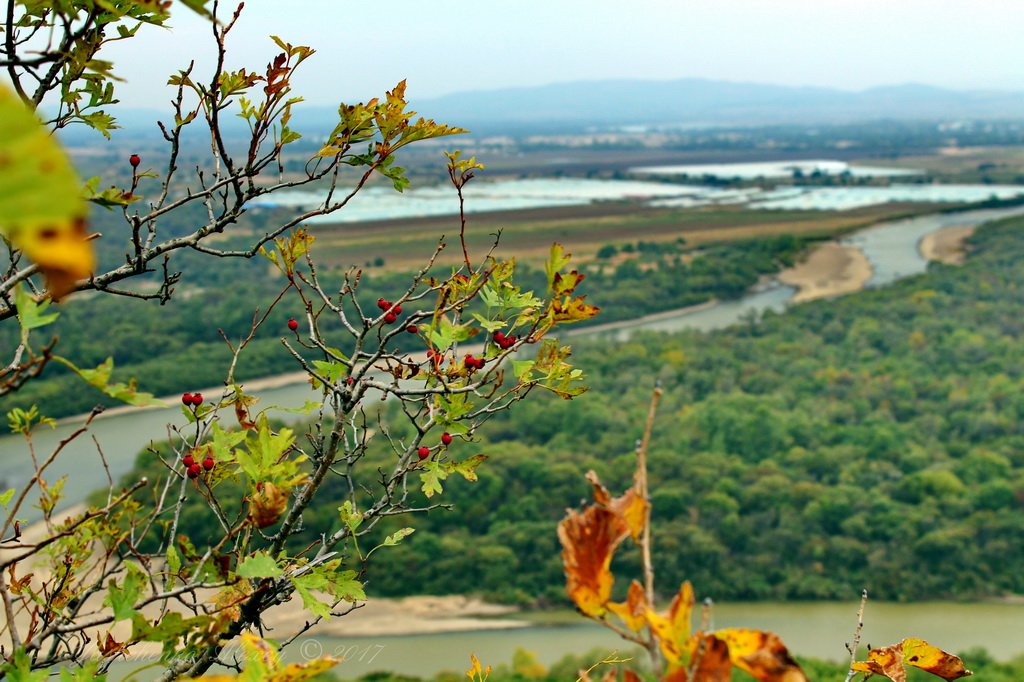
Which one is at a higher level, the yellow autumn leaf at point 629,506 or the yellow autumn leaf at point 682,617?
the yellow autumn leaf at point 629,506

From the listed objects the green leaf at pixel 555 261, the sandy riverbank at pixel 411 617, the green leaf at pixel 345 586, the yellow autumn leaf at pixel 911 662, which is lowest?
the sandy riverbank at pixel 411 617

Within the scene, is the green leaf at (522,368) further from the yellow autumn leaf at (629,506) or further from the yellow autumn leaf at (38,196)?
the yellow autumn leaf at (38,196)

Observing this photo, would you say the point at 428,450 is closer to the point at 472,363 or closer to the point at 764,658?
the point at 472,363

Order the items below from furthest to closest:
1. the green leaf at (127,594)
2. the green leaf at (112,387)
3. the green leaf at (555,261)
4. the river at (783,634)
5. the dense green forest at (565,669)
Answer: the river at (783,634), the dense green forest at (565,669), the green leaf at (555,261), the green leaf at (127,594), the green leaf at (112,387)

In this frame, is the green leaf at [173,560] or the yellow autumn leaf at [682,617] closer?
the yellow autumn leaf at [682,617]

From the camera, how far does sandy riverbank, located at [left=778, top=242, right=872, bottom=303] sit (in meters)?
27.4

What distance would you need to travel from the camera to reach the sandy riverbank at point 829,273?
1078 inches

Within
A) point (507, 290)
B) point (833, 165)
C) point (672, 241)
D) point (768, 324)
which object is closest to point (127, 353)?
point (768, 324)

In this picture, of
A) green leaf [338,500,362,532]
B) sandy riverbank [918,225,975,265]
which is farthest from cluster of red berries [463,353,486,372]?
sandy riverbank [918,225,975,265]

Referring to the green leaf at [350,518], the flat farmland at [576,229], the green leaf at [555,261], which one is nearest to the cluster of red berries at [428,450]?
the green leaf at [350,518]

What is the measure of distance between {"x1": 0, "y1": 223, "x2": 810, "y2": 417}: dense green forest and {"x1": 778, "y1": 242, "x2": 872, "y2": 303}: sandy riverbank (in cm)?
57

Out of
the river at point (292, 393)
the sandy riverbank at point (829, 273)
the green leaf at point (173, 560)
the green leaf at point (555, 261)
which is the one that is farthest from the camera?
the sandy riverbank at point (829, 273)

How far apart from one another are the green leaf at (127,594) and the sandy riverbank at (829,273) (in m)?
26.4

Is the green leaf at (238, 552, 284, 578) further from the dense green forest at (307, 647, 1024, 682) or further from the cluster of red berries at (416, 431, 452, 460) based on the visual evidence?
the dense green forest at (307, 647, 1024, 682)
